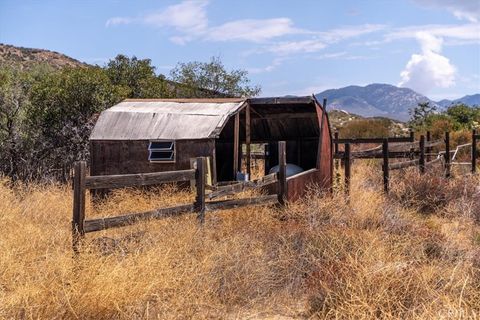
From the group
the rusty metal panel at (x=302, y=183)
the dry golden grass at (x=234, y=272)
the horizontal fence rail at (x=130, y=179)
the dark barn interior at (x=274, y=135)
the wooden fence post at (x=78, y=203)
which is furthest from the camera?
the dark barn interior at (x=274, y=135)

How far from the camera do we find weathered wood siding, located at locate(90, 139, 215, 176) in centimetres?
1318

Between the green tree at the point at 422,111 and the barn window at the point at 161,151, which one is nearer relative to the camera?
the barn window at the point at 161,151

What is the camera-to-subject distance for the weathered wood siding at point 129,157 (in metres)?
13.2

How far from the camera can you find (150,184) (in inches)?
331

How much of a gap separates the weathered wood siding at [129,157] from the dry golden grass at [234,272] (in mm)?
3890

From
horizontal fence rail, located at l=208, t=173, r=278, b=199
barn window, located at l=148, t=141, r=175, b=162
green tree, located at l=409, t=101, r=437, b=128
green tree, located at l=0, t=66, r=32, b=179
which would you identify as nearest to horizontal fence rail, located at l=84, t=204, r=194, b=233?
horizontal fence rail, located at l=208, t=173, r=278, b=199

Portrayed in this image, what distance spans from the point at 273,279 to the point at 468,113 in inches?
1270

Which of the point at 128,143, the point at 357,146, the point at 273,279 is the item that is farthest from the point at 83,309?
the point at 357,146

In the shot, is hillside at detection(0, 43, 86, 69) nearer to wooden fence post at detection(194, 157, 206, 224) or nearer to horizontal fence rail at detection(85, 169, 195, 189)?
wooden fence post at detection(194, 157, 206, 224)

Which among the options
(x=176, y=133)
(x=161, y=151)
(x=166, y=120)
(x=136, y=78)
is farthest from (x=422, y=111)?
(x=161, y=151)

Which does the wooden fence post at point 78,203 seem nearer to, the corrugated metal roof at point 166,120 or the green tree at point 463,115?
the corrugated metal roof at point 166,120

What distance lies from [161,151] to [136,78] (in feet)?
34.1

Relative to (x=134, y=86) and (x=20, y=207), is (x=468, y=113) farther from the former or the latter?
(x=20, y=207)

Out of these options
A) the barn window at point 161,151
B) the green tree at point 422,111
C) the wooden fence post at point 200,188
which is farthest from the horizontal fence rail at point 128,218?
the green tree at point 422,111
